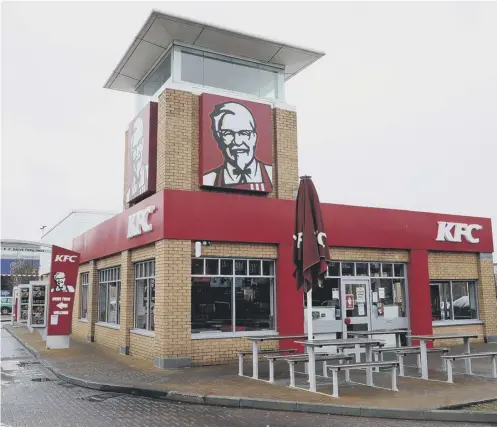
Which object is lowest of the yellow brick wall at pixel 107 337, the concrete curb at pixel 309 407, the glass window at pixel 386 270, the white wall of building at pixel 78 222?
the concrete curb at pixel 309 407

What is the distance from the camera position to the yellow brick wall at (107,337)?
611 inches

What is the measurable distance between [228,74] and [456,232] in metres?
9.02

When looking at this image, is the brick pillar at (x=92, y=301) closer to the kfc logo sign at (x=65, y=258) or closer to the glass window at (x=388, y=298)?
the kfc logo sign at (x=65, y=258)

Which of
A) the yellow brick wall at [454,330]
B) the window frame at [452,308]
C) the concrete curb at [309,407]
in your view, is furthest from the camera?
the window frame at [452,308]

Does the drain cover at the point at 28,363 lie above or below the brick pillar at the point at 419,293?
below

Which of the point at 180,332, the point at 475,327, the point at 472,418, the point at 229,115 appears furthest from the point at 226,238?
the point at 475,327

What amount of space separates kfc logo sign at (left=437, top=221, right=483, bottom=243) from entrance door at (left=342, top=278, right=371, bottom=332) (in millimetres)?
3361

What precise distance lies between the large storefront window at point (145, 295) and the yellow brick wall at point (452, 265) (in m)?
8.76

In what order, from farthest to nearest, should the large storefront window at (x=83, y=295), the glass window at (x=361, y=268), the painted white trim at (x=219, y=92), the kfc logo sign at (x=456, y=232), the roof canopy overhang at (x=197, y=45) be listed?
the large storefront window at (x=83, y=295)
the kfc logo sign at (x=456, y=232)
the glass window at (x=361, y=268)
the painted white trim at (x=219, y=92)
the roof canopy overhang at (x=197, y=45)

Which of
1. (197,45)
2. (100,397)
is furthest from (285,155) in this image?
(100,397)

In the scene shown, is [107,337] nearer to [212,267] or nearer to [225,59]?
[212,267]

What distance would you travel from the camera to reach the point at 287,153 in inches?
585

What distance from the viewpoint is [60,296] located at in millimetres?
16453

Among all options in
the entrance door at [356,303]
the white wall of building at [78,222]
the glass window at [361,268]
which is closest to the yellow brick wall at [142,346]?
the entrance door at [356,303]
